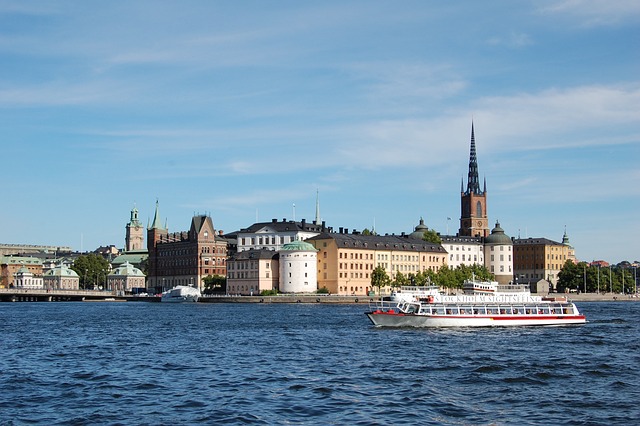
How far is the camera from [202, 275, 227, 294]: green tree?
170375mm

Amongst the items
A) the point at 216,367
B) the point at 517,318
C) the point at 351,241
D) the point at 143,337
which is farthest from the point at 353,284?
the point at 216,367

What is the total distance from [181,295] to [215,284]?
11.7m

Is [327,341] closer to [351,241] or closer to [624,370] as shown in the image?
[624,370]

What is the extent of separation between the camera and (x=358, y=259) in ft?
529

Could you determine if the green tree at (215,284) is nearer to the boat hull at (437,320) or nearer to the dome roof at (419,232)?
the dome roof at (419,232)

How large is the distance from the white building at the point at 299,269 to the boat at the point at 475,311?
76.9 metres

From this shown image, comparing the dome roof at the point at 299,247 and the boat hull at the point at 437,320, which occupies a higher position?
the dome roof at the point at 299,247

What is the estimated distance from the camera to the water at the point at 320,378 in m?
29.5

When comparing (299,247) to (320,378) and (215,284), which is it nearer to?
(215,284)

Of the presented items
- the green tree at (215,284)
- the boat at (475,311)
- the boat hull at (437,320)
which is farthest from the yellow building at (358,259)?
the boat hull at (437,320)

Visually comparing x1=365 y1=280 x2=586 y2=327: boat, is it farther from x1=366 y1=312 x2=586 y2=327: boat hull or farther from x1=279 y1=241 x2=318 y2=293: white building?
x1=279 y1=241 x2=318 y2=293: white building

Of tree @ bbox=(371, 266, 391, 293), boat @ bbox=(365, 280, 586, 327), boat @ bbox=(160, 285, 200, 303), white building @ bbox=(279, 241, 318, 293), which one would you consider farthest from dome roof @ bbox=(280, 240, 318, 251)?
boat @ bbox=(365, 280, 586, 327)

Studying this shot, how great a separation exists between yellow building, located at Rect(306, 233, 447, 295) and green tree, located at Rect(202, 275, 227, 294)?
1838cm

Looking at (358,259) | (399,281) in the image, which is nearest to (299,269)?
(358,259)
